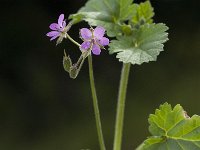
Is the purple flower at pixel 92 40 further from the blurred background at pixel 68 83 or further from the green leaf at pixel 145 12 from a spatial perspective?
the blurred background at pixel 68 83

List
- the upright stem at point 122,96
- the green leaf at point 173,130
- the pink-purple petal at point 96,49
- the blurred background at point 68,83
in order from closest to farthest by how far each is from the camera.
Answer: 1. the pink-purple petal at point 96,49
2. the green leaf at point 173,130
3. the upright stem at point 122,96
4. the blurred background at point 68,83

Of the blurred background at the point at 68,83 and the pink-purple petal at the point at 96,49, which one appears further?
the blurred background at the point at 68,83

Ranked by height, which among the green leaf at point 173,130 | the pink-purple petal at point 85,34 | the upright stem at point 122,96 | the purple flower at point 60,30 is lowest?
the green leaf at point 173,130

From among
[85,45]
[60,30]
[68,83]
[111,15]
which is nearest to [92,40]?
[85,45]

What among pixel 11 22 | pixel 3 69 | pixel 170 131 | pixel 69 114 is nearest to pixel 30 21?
pixel 11 22

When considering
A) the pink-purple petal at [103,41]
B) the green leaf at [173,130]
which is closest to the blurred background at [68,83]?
the green leaf at [173,130]

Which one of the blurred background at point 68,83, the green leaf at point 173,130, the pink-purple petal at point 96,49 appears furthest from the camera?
the blurred background at point 68,83

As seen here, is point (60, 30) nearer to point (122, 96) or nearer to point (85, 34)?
point (85, 34)
